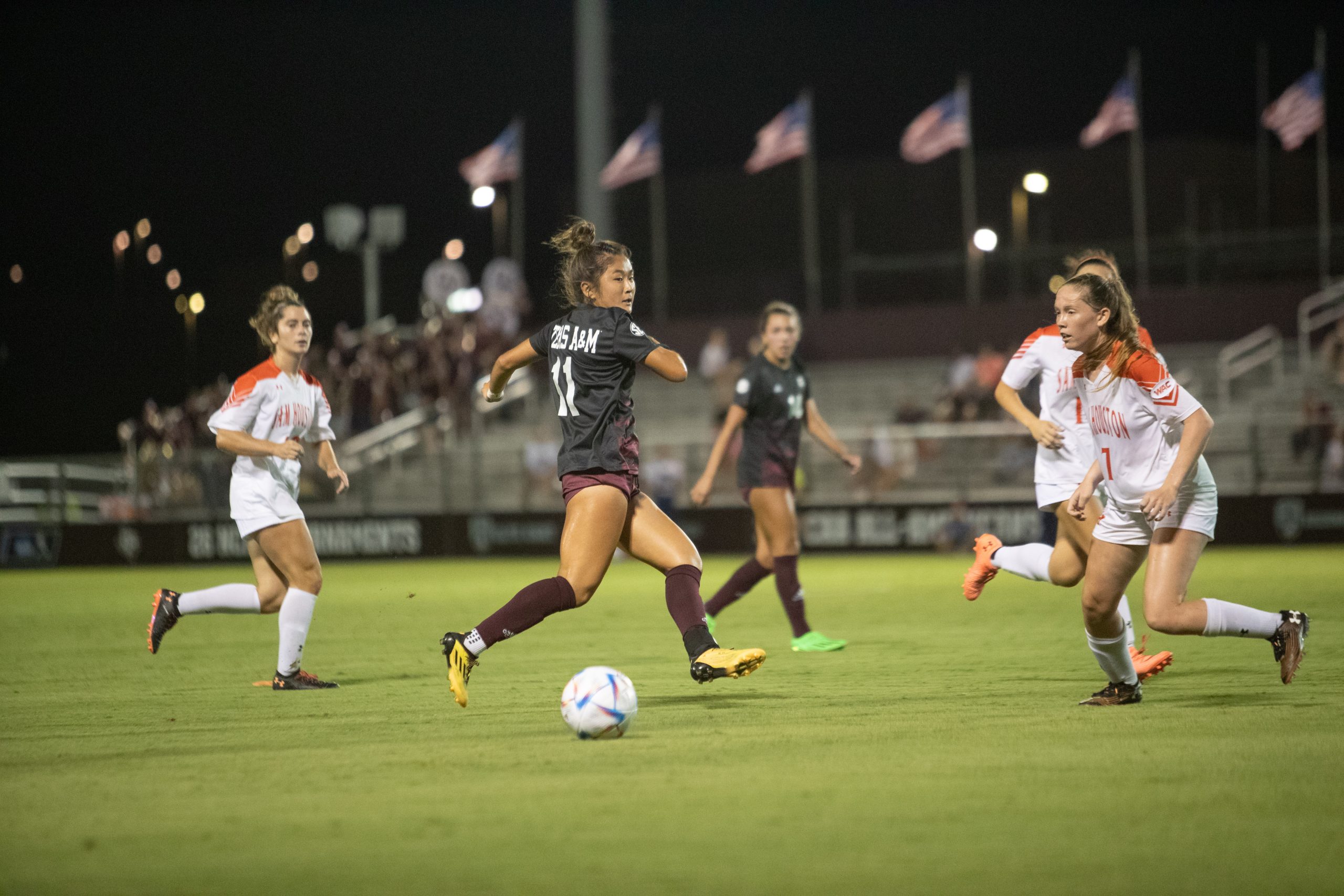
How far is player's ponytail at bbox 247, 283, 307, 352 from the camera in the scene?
895cm

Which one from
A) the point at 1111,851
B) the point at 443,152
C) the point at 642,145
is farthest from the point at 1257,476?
the point at 443,152

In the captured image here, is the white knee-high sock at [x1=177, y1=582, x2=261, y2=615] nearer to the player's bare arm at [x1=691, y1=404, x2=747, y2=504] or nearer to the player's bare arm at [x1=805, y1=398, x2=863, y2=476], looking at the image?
the player's bare arm at [x1=691, y1=404, x2=747, y2=504]

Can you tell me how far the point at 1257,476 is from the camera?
2189cm

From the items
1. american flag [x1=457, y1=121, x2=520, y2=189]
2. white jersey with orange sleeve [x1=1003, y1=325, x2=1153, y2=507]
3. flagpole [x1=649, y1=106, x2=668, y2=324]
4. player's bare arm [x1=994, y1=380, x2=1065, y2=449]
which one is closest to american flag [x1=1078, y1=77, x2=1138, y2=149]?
flagpole [x1=649, y1=106, x2=668, y2=324]

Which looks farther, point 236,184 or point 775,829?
point 236,184

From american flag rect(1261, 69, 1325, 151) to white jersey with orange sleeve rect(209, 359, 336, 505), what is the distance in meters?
23.5

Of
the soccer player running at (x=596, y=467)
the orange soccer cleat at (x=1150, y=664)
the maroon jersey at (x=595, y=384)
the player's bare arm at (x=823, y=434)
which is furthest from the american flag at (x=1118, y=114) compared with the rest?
the maroon jersey at (x=595, y=384)

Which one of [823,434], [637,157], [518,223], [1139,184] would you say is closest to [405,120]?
[518,223]

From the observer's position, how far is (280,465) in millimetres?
8961

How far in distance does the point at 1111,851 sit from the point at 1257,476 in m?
18.8

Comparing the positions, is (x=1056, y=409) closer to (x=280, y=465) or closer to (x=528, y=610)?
(x=528, y=610)

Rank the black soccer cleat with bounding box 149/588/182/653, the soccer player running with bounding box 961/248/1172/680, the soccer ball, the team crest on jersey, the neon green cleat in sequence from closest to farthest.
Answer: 1. the soccer ball
2. the team crest on jersey
3. the soccer player running with bounding box 961/248/1172/680
4. the black soccer cleat with bounding box 149/588/182/653
5. the neon green cleat

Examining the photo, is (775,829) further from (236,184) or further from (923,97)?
(236,184)

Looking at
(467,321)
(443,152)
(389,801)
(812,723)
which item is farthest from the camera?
(443,152)
